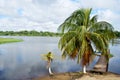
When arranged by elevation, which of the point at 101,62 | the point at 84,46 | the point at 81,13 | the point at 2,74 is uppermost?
the point at 81,13

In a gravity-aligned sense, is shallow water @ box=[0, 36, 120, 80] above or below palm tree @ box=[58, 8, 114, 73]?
below

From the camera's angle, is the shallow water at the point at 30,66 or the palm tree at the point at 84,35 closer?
the palm tree at the point at 84,35

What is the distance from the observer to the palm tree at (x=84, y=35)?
25047 mm

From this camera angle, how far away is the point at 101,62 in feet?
98.5

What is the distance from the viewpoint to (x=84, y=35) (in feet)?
82.5

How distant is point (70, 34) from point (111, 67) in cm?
1643

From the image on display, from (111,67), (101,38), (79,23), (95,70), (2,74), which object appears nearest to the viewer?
(101,38)

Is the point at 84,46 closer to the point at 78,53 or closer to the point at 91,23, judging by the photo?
the point at 78,53

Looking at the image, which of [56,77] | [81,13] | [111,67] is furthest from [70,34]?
[111,67]

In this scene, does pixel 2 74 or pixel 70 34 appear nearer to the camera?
pixel 70 34

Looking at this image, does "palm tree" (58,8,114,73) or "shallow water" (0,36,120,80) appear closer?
"palm tree" (58,8,114,73)

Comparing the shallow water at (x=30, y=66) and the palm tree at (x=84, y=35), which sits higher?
A: the palm tree at (x=84, y=35)

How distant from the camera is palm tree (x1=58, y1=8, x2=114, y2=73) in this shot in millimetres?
25047

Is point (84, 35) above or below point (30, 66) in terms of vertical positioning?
above
